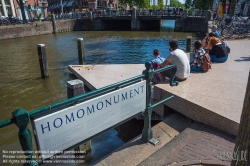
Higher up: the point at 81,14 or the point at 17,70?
the point at 81,14

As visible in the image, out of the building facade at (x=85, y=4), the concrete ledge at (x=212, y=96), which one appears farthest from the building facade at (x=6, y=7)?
the concrete ledge at (x=212, y=96)

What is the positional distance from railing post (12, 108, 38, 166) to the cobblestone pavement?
1.66m

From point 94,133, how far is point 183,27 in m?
30.3

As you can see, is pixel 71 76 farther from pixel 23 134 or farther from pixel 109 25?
pixel 109 25

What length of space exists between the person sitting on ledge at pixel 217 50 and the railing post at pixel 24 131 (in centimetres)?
664

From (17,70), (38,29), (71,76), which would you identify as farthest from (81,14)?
(71,76)

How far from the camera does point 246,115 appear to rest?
1652 millimetres

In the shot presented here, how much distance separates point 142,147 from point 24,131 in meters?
1.92

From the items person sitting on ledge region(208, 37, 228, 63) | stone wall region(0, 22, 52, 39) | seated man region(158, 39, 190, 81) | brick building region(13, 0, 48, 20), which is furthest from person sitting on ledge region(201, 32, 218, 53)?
brick building region(13, 0, 48, 20)

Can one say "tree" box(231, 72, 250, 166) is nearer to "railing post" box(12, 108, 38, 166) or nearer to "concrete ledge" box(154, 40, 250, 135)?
"concrete ledge" box(154, 40, 250, 135)

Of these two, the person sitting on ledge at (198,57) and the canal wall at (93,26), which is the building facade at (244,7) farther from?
the person sitting on ledge at (198,57)

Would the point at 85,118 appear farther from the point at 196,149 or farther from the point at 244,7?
the point at 244,7

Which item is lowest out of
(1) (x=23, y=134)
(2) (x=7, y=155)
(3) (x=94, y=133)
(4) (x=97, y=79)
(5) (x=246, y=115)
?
(2) (x=7, y=155)

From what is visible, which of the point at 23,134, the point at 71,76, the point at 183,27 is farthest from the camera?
the point at 183,27
